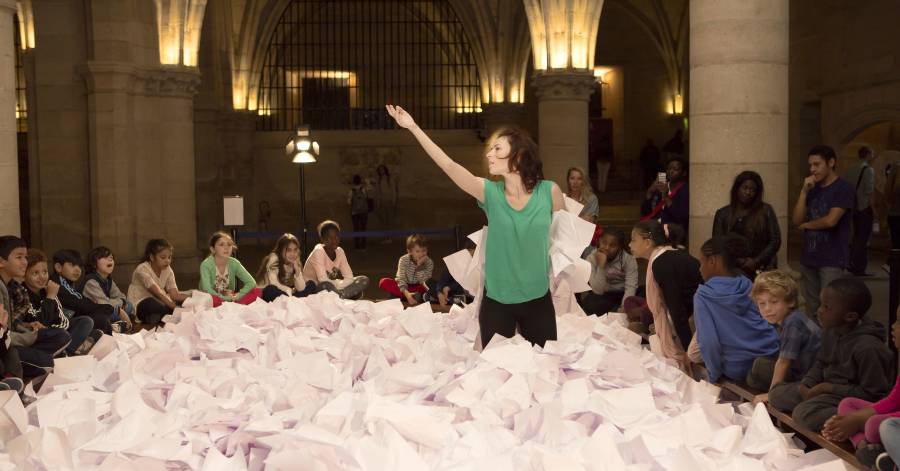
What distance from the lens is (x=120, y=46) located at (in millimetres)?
14383

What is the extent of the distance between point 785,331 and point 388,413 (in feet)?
6.52

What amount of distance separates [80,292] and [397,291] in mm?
3381

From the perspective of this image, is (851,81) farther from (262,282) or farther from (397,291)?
(262,282)

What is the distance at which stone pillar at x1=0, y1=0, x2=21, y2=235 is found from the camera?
746cm

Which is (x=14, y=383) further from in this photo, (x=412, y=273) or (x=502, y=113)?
(x=502, y=113)

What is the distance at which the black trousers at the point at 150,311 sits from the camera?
29.1ft

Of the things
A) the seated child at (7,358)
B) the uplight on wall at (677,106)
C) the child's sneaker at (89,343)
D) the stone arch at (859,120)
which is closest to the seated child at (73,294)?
the child's sneaker at (89,343)

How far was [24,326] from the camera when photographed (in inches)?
262

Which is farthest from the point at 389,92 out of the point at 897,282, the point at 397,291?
the point at 897,282

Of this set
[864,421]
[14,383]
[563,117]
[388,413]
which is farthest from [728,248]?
[563,117]

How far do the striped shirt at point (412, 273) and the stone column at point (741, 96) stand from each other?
367 centimetres

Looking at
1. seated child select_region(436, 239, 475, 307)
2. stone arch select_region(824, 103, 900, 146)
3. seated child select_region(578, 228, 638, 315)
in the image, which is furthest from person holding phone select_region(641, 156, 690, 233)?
stone arch select_region(824, 103, 900, 146)

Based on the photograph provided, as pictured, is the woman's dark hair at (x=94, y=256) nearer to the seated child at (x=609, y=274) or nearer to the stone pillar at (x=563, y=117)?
the seated child at (x=609, y=274)

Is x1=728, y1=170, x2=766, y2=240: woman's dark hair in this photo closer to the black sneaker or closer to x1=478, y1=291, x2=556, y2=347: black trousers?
x1=478, y1=291, x2=556, y2=347: black trousers
